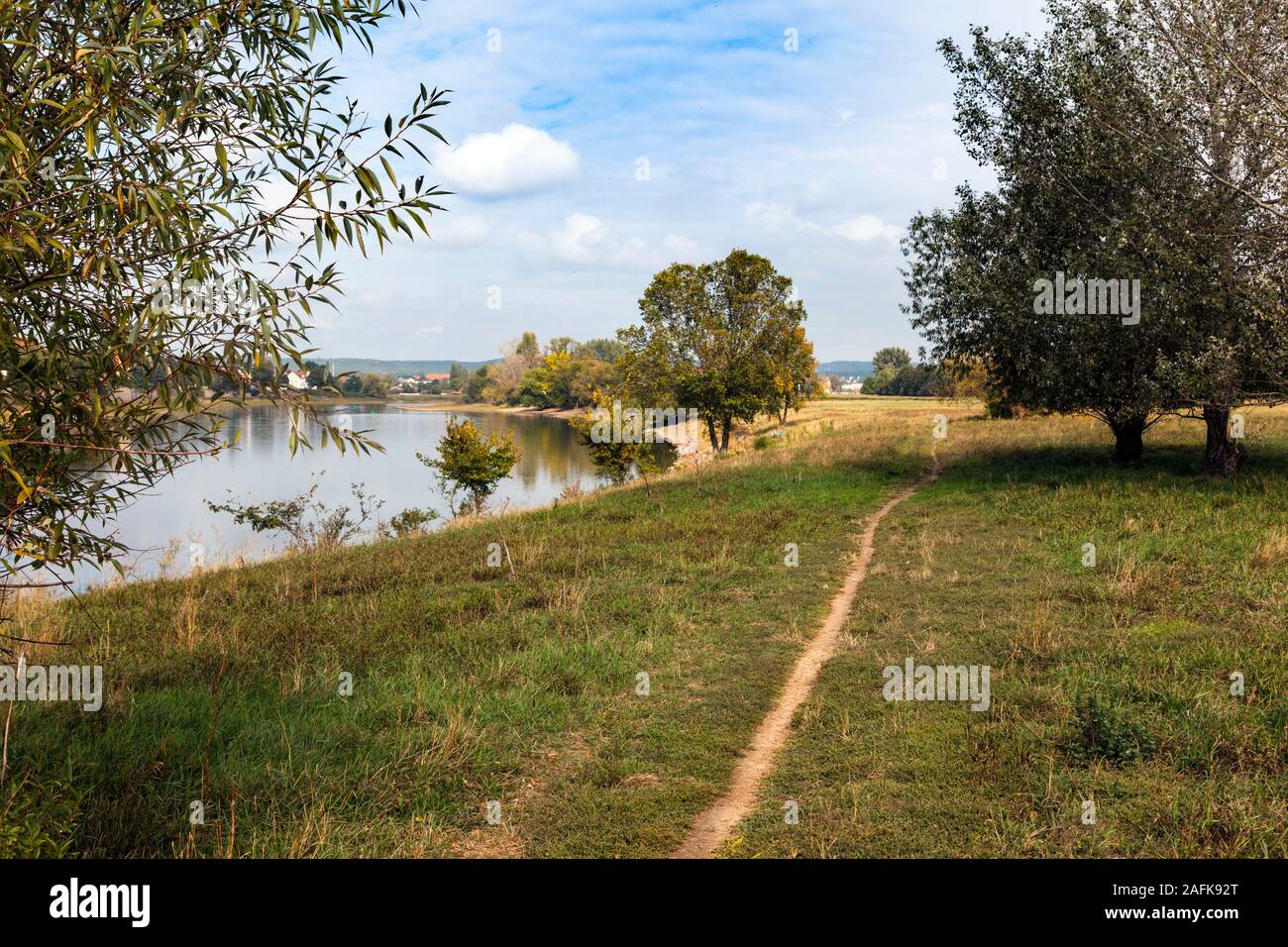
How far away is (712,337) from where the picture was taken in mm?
41031

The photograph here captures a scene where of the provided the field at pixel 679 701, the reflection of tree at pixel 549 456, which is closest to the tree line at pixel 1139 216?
the field at pixel 679 701

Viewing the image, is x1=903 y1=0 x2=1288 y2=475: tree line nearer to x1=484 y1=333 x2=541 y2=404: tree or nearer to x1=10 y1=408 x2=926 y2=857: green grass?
x1=10 y1=408 x2=926 y2=857: green grass

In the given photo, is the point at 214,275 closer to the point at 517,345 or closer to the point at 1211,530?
the point at 1211,530

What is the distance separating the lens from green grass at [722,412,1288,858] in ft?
19.2

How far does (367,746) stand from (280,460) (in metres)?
60.0

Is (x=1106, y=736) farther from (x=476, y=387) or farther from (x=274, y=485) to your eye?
(x=476, y=387)

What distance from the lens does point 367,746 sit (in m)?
7.28

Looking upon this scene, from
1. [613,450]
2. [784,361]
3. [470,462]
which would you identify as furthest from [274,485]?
[784,361]

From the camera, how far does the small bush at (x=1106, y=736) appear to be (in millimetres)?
6762

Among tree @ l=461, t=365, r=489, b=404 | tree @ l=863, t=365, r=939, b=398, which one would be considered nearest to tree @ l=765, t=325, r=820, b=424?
tree @ l=863, t=365, r=939, b=398

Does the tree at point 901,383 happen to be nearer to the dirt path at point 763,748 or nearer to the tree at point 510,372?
the tree at point 510,372

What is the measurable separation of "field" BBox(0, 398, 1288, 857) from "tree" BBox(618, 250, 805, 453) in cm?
2374

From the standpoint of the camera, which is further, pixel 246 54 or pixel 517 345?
pixel 517 345

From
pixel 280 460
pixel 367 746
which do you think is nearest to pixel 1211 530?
pixel 367 746
